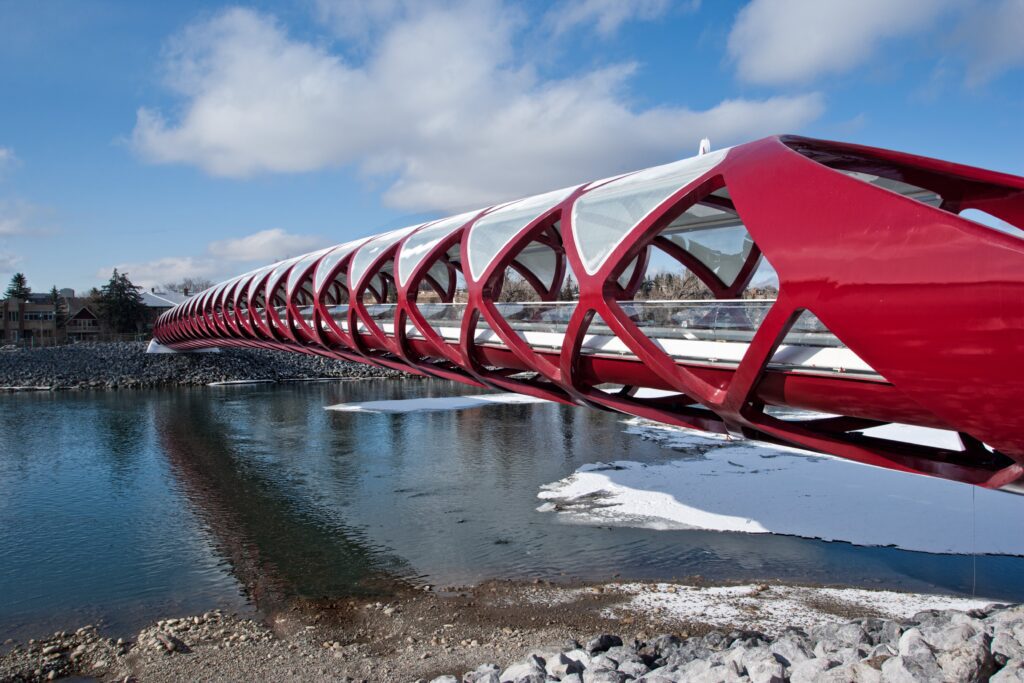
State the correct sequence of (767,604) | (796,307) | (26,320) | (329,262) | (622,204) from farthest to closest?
(26,320) < (329,262) < (767,604) < (622,204) < (796,307)

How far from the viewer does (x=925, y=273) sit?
16.2ft

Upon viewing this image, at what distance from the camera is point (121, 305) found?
2554 inches

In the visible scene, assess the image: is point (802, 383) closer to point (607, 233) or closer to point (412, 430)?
point (607, 233)

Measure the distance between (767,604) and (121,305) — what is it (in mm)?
68234

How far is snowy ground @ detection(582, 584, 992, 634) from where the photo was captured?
948cm

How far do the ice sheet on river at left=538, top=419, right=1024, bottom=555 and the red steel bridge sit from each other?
186 inches

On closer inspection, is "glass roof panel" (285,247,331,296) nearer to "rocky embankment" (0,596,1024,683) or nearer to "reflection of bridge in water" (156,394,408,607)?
"reflection of bridge in water" (156,394,408,607)

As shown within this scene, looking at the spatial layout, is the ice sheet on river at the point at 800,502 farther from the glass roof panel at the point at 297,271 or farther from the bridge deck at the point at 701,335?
the glass roof panel at the point at 297,271

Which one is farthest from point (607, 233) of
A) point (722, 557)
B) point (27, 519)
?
point (27, 519)

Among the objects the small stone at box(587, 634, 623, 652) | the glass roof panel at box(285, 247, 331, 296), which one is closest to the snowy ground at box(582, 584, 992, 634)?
the small stone at box(587, 634, 623, 652)

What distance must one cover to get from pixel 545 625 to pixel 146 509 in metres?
10.6

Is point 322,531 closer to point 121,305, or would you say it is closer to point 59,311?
point 121,305

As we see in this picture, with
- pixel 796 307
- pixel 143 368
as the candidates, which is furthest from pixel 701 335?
pixel 143 368

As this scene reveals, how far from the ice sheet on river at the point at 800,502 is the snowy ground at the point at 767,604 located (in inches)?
104
